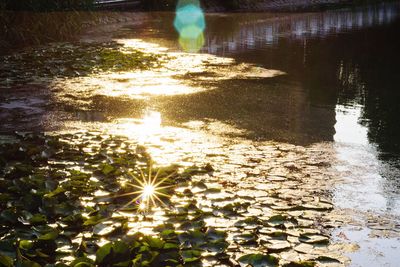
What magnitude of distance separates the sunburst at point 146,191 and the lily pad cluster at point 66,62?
620 centimetres

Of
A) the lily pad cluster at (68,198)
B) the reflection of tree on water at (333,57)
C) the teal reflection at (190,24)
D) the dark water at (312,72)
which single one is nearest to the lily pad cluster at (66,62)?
the teal reflection at (190,24)

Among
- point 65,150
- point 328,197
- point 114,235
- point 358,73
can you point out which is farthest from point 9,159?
point 358,73

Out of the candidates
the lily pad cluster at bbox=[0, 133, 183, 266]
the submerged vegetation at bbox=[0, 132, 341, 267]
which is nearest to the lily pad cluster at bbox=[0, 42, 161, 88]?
the lily pad cluster at bbox=[0, 133, 183, 266]

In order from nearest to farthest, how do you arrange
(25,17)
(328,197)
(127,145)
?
(328,197), (127,145), (25,17)

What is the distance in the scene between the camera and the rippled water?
18.9 ft

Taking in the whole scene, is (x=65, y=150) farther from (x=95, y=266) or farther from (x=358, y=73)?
(x=358, y=73)

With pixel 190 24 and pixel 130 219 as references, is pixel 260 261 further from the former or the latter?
pixel 190 24

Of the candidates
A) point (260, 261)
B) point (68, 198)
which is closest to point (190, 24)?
point (68, 198)

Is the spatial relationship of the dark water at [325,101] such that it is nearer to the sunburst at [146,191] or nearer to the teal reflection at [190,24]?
the teal reflection at [190,24]

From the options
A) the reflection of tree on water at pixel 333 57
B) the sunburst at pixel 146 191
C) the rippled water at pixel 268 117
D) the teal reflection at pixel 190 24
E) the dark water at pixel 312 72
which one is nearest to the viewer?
the sunburst at pixel 146 191

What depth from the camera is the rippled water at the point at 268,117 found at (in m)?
5.75

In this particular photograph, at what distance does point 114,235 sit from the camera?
4555 millimetres

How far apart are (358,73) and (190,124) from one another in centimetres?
666

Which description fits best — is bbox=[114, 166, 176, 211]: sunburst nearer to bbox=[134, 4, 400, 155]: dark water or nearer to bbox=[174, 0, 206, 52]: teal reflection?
bbox=[134, 4, 400, 155]: dark water
